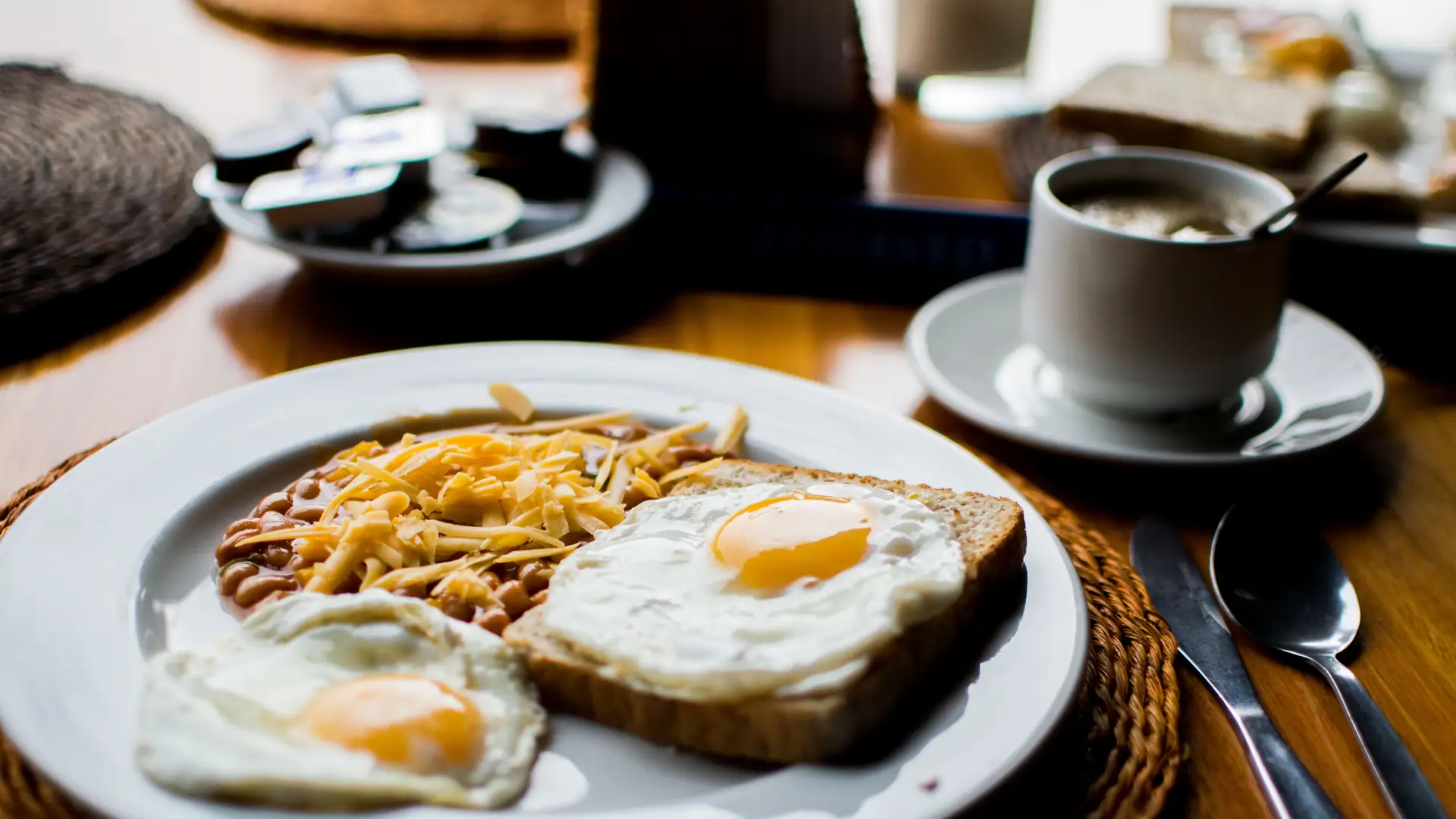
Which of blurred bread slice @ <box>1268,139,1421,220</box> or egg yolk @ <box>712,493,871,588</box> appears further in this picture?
blurred bread slice @ <box>1268,139,1421,220</box>

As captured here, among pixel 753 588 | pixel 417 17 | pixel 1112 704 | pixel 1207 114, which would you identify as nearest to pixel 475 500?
pixel 753 588

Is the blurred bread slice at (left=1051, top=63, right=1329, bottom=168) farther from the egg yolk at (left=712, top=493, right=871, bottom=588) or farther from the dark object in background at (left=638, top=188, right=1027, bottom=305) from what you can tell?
the egg yolk at (left=712, top=493, right=871, bottom=588)

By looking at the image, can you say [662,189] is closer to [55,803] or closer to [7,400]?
[7,400]

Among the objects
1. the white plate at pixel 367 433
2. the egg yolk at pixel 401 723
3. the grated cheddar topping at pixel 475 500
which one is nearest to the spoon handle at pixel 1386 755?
the white plate at pixel 367 433

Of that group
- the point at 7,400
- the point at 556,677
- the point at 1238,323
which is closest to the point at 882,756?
the point at 556,677

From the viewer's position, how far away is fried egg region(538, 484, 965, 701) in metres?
1.03

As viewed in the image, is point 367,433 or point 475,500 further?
point 367,433

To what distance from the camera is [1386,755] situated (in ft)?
3.60

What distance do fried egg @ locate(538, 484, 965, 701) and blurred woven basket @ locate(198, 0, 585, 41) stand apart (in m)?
2.09

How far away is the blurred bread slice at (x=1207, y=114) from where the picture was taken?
7.38 feet

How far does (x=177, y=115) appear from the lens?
246 centimetres

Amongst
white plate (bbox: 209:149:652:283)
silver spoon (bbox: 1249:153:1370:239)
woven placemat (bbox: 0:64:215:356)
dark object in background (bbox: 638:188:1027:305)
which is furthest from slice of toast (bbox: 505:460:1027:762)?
woven placemat (bbox: 0:64:215:356)

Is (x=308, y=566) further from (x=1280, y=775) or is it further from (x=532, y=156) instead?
(x=532, y=156)

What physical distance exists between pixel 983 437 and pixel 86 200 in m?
1.55
